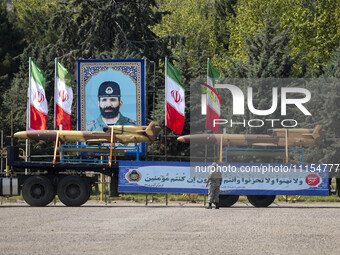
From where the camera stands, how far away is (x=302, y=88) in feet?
150

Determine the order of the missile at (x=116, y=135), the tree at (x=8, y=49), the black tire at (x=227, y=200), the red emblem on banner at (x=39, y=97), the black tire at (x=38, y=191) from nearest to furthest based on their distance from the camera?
the black tire at (x=38, y=191)
the black tire at (x=227, y=200)
the missile at (x=116, y=135)
the red emblem on banner at (x=39, y=97)
the tree at (x=8, y=49)

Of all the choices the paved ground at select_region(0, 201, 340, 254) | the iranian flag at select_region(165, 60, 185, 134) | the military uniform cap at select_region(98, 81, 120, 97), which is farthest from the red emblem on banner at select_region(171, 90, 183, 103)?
the paved ground at select_region(0, 201, 340, 254)

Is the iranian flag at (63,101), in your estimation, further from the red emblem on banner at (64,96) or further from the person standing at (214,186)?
the person standing at (214,186)

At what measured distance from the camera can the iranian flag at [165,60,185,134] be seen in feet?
118

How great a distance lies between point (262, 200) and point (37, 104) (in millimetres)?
11863

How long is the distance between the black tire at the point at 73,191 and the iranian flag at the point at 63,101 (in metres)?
5.99

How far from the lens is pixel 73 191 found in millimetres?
30844

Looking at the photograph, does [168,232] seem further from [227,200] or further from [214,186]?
[227,200]

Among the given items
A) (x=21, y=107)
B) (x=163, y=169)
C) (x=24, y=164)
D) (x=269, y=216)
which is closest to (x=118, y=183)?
(x=163, y=169)

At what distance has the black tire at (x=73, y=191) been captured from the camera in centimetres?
3064

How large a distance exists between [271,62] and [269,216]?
78.7 ft

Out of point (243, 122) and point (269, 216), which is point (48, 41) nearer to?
point (243, 122)

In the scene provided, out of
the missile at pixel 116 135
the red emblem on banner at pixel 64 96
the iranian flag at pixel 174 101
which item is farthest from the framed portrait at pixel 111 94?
the missile at pixel 116 135

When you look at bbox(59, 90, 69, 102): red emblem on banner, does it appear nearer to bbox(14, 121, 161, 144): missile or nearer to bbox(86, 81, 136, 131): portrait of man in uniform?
bbox(86, 81, 136, 131): portrait of man in uniform
